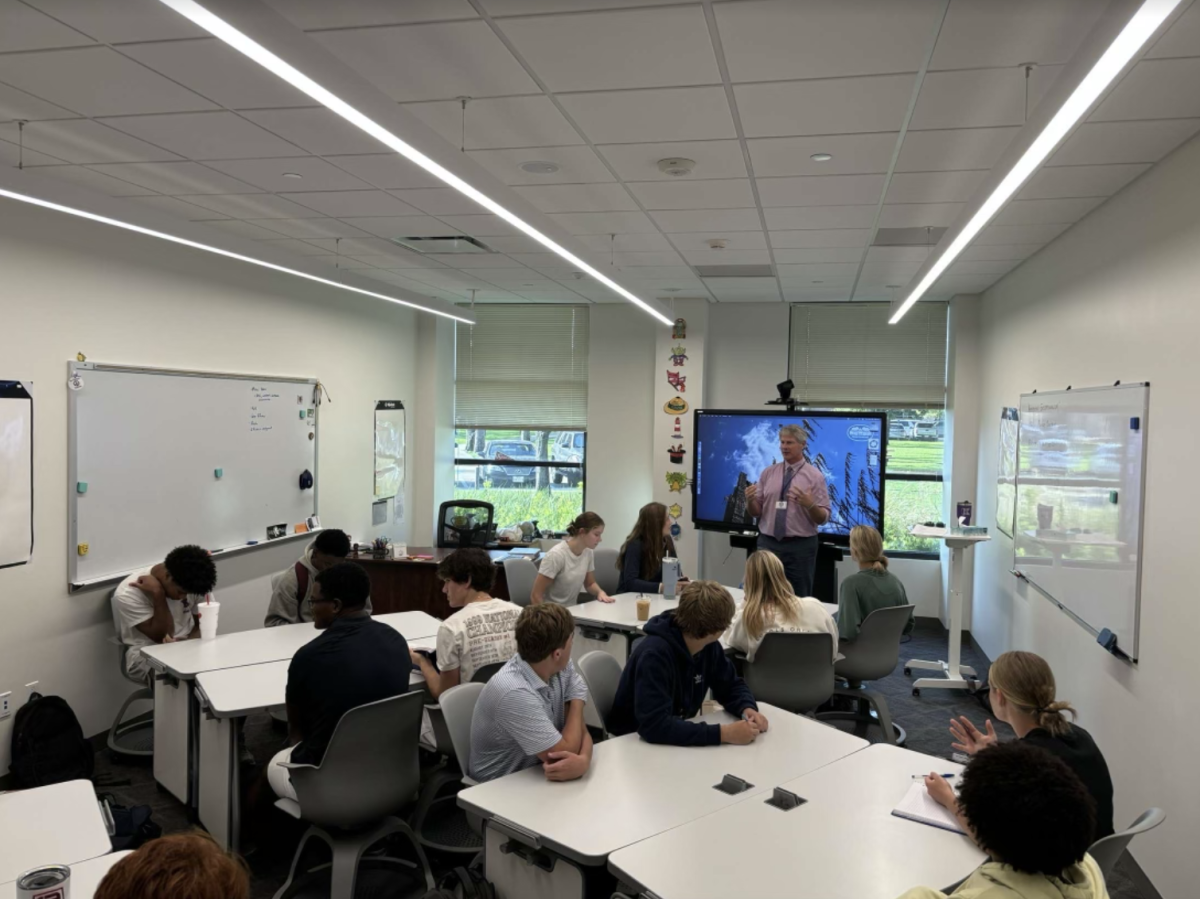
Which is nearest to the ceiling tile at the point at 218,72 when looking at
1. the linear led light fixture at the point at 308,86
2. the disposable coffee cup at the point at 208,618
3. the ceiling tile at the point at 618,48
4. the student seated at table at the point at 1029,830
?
the linear led light fixture at the point at 308,86

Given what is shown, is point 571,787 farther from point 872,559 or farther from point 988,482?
point 988,482

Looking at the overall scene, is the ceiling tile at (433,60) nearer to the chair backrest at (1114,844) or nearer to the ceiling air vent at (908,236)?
the chair backrest at (1114,844)

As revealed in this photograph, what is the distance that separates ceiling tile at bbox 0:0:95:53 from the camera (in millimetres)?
2461

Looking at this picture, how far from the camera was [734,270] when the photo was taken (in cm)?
661

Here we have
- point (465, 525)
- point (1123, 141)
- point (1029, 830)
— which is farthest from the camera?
point (465, 525)

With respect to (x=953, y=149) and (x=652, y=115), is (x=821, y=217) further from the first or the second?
(x=652, y=115)

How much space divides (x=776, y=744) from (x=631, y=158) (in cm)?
244

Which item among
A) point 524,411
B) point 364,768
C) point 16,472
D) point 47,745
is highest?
→ point 524,411

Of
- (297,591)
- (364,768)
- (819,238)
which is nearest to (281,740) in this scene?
(297,591)

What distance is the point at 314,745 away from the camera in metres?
3.01

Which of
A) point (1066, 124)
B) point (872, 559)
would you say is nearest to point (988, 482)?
point (872, 559)

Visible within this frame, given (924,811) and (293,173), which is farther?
(293,173)

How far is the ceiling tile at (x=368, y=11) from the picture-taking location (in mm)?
2432

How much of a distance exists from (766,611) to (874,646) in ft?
3.28
